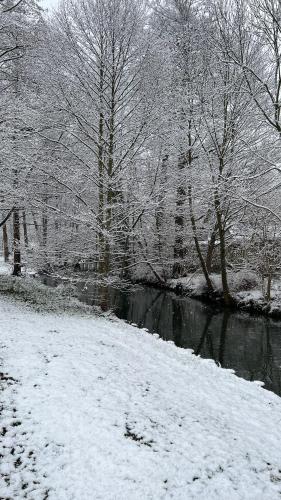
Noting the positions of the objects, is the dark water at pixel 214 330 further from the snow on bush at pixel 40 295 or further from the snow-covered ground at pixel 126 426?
the snow-covered ground at pixel 126 426

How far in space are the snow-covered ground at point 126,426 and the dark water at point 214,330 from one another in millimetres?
2272

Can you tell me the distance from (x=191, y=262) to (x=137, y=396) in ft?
54.8

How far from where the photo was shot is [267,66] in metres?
13.7

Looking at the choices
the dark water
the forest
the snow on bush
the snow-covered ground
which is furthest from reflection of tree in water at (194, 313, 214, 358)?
the snow on bush

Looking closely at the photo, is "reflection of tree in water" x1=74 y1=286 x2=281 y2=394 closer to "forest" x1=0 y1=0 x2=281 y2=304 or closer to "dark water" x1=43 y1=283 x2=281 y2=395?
"dark water" x1=43 y1=283 x2=281 y2=395

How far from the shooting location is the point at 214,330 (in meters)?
13.2

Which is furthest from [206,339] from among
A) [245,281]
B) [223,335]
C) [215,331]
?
[245,281]

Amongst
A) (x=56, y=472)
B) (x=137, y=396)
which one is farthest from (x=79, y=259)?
(x=56, y=472)

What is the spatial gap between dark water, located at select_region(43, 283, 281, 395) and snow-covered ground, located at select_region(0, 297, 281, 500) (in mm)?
2272

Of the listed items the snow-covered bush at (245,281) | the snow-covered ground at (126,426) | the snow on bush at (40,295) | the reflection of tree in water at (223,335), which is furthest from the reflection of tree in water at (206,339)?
the snow on bush at (40,295)

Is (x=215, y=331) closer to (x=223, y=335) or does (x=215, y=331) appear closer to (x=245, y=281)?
(x=223, y=335)

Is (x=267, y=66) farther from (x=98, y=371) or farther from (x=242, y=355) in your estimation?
(x=98, y=371)

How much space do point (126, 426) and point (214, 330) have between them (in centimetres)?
855

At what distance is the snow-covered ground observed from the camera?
13.3 ft
